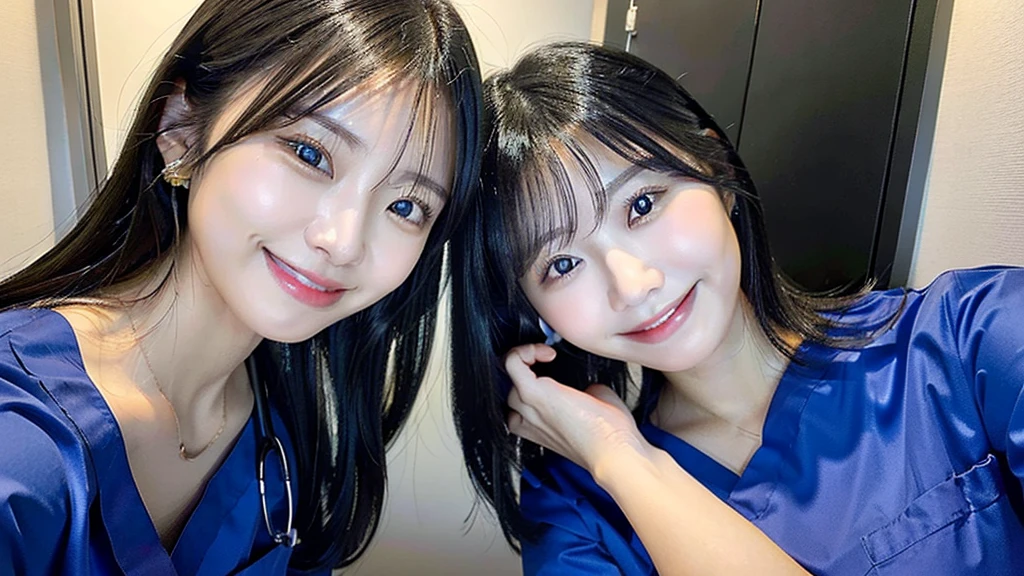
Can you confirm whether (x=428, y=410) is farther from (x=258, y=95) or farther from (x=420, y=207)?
(x=258, y=95)

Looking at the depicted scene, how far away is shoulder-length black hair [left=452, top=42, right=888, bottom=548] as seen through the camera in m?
0.81

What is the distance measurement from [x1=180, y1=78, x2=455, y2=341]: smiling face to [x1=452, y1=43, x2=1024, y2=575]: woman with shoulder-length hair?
7.3 inches

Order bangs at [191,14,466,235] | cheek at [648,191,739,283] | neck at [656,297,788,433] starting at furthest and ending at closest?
neck at [656,297,788,433] → cheek at [648,191,739,283] → bangs at [191,14,466,235]

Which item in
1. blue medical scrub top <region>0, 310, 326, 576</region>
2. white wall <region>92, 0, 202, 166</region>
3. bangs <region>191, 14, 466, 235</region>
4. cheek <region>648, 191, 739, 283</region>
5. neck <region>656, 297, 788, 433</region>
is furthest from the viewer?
white wall <region>92, 0, 202, 166</region>

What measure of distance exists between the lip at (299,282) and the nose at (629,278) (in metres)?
0.32

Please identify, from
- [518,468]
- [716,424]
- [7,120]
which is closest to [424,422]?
[518,468]

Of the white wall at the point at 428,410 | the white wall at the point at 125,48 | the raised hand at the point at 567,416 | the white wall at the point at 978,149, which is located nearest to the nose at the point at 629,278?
the raised hand at the point at 567,416

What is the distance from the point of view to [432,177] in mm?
750

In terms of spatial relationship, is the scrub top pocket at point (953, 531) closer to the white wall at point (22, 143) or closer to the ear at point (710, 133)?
the ear at point (710, 133)

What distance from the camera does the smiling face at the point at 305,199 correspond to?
26.7 inches

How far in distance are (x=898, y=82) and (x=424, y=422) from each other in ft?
4.35

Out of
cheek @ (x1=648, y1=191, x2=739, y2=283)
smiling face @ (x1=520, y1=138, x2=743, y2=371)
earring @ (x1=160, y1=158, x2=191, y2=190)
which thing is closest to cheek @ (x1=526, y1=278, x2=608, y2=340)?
smiling face @ (x1=520, y1=138, x2=743, y2=371)

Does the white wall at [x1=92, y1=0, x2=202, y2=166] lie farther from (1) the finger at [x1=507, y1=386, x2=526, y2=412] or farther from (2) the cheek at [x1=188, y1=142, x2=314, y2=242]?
(1) the finger at [x1=507, y1=386, x2=526, y2=412]

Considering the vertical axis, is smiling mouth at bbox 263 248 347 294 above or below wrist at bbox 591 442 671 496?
above
